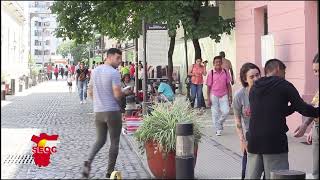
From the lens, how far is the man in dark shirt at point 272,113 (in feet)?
17.9

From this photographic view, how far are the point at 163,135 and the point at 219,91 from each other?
5051 millimetres

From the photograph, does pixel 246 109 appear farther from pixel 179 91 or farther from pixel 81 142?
pixel 179 91

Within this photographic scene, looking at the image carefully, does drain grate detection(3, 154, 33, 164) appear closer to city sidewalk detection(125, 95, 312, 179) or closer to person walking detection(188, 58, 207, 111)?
city sidewalk detection(125, 95, 312, 179)

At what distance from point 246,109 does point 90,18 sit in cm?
1199

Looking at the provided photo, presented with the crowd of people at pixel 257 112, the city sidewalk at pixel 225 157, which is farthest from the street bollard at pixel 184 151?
the city sidewalk at pixel 225 157

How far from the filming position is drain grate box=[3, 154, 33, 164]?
9087 millimetres

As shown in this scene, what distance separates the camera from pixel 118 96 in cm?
741

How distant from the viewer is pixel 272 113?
5.48 metres

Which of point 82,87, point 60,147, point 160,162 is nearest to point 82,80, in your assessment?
point 82,87

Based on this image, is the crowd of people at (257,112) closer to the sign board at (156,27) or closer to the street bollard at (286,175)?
the street bollard at (286,175)

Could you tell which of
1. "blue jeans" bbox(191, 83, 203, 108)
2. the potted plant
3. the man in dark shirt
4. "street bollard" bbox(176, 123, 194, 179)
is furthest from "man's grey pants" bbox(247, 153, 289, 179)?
"blue jeans" bbox(191, 83, 203, 108)

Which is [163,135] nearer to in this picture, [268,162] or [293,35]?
[268,162]

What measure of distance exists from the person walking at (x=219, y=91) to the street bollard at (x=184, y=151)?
536 cm

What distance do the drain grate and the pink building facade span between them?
488 cm
